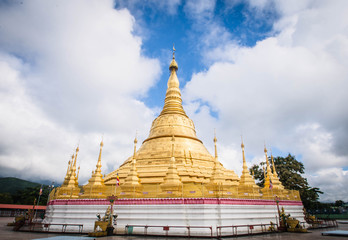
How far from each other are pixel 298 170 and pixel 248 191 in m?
19.8

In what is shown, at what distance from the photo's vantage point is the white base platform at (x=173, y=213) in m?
16.5

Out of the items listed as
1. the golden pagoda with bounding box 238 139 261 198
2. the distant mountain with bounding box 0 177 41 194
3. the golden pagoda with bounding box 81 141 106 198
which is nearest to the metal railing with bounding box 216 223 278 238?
the golden pagoda with bounding box 238 139 261 198

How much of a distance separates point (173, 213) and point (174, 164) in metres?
4.62

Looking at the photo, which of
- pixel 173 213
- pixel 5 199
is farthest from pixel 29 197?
pixel 173 213

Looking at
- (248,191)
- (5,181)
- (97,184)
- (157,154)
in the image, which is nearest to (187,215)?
(248,191)

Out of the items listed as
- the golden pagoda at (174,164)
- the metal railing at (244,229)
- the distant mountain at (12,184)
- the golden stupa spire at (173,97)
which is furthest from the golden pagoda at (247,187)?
the distant mountain at (12,184)

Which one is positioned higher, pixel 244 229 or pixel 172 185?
pixel 172 185

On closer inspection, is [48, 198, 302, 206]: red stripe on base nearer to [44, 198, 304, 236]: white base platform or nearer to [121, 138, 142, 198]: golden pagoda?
[44, 198, 304, 236]: white base platform

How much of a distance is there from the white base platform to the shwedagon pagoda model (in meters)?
0.63

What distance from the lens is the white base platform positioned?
16500 millimetres

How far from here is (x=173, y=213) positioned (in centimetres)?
1714

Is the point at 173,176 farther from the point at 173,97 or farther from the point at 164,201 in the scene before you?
the point at 173,97

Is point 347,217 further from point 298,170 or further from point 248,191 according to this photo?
point 248,191

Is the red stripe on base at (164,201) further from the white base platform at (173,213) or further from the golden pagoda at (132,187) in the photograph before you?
the golden pagoda at (132,187)
